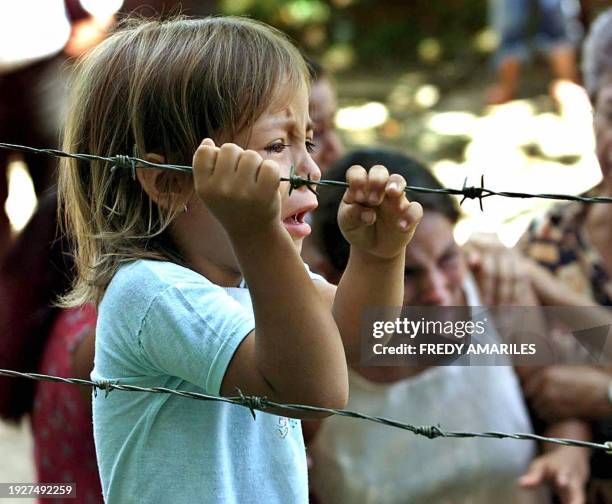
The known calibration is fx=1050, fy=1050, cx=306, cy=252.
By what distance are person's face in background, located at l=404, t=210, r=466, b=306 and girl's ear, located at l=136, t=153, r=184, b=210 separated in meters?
0.70

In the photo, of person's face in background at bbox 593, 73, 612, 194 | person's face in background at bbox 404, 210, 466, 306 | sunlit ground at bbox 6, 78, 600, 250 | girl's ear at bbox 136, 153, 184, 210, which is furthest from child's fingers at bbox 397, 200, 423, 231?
sunlit ground at bbox 6, 78, 600, 250

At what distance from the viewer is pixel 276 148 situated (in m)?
1.00

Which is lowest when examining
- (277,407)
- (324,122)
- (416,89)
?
(277,407)

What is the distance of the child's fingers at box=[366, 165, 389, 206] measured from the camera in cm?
91

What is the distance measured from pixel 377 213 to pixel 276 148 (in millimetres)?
119

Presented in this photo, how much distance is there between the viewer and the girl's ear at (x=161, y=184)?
3.35 feet

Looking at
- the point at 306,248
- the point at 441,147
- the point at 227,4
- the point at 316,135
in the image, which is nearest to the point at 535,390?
the point at 306,248

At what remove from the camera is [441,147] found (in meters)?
4.38

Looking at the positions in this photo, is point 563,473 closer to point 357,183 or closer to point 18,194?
point 357,183

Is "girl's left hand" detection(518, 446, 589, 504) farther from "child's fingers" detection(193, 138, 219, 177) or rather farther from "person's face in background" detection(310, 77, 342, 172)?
"child's fingers" detection(193, 138, 219, 177)

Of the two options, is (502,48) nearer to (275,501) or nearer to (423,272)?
(423,272)

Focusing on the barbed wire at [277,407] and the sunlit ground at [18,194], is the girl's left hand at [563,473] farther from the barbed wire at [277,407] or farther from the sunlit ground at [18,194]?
the sunlit ground at [18,194]

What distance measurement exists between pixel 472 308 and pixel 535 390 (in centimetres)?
29

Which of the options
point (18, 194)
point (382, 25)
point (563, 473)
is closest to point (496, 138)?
point (382, 25)
